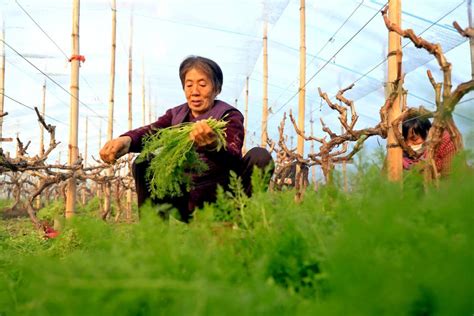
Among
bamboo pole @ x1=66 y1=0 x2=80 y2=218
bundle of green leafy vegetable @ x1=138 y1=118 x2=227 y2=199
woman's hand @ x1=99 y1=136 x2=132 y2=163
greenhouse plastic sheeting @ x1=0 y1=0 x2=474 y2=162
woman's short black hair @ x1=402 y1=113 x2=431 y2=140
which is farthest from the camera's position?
greenhouse plastic sheeting @ x1=0 y1=0 x2=474 y2=162

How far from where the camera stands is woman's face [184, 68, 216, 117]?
2846 millimetres

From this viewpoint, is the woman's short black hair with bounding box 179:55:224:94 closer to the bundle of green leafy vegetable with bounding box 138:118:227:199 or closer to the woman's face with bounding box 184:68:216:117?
the woman's face with bounding box 184:68:216:117

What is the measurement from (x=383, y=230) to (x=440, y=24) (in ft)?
33.1

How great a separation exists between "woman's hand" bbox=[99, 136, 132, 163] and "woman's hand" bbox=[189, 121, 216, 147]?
53 centimetres

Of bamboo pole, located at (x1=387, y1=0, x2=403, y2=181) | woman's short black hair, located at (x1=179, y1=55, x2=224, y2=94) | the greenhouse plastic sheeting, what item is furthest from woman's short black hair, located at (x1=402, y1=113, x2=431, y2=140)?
the greenhouse plastic sheeting

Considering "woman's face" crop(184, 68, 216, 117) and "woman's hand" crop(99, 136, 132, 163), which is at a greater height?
"woman's face" crop(184, 68, 216, 117)

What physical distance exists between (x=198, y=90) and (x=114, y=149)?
2.37 feet

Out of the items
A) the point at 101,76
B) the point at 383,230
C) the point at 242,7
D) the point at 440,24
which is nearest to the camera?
the point at 383,230

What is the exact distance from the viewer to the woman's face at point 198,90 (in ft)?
9.34

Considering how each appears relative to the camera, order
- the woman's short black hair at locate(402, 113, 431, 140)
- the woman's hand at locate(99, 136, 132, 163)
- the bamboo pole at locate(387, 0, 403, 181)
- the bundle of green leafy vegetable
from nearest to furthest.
Answer: 1. the bundle of green leafy vegetable
2. the woman's hand at locate(99, 136, 132, 163)
3. the bamboo pole at locate(387, 0, 403, 181)
4. the woman's short black hair at locate(402, 113, 431, 140)

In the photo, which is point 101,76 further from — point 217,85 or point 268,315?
point 268,315

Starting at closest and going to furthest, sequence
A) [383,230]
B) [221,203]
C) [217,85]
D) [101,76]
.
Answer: [383,230] → [221,203] → [217,85] → [101,76]

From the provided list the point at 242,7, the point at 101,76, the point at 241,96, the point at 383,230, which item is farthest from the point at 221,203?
the point at 241,96

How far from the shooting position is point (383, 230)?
851 millimetres
